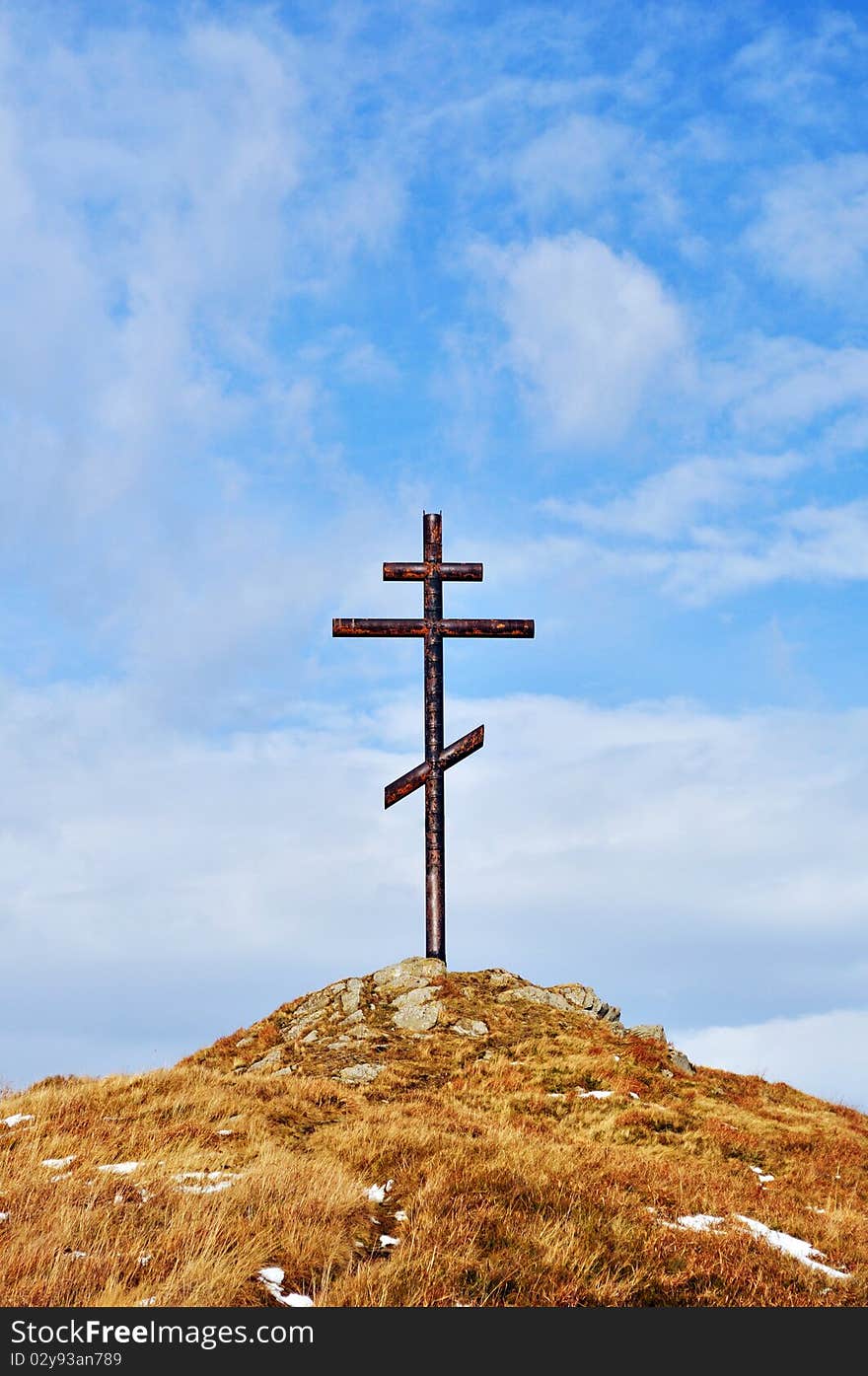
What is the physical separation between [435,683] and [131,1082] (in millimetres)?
10946

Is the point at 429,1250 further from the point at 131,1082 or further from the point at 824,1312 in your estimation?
the point at 131,1082

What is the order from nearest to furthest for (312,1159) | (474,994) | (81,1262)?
(81,1262) → (312,1159) → (474,994)

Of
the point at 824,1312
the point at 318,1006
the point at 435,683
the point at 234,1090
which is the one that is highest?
the point at 435,683

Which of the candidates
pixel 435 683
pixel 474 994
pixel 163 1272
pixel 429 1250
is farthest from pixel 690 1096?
pixel 163 1272

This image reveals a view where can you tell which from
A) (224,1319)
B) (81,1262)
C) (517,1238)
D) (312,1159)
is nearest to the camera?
(224,1319)

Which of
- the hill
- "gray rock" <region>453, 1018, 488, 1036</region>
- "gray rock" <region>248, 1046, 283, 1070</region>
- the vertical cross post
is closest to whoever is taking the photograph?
the hill

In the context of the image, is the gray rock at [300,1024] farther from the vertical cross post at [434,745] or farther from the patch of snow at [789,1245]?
the patch of snow at [789,1245]

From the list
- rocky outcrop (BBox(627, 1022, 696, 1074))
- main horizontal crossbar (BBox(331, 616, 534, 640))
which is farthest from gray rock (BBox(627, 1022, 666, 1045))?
main horizontal crossbar (BBox(331, 616, 534, 640))

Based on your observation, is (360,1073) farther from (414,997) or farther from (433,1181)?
(433,1181)

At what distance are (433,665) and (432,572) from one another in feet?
7.23

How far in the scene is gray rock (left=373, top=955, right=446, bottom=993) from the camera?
22.5m

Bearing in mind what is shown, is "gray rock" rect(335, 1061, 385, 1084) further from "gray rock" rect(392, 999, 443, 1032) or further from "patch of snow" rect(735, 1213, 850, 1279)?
"patch of snow" rect(735, 1213, 850, 1279)

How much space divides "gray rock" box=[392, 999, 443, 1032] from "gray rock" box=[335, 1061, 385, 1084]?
2.22m

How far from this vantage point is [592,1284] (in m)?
8.46
